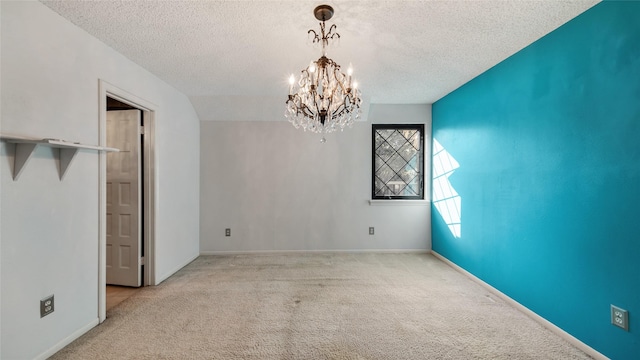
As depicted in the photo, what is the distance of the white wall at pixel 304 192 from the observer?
414 cm

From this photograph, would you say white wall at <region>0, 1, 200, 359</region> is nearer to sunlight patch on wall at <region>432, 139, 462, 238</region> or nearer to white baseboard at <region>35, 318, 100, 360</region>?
white baseboard at <region>35, 318, 100, 360</region>

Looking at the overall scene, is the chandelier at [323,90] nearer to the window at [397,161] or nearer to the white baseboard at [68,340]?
the white baseboard at [68,340]

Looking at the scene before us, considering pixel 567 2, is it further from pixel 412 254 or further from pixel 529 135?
pixel 412 254

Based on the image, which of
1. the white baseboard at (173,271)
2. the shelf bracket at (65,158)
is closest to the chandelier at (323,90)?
the shelf bracket at (65,158)

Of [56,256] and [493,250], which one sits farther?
[493,250]

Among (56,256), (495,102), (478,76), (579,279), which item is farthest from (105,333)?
(478,76)

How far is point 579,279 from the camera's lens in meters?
1.91

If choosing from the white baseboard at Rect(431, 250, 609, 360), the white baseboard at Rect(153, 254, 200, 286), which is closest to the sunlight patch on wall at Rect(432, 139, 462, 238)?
the white baseboard at Rect(431, 250, 609, 360)

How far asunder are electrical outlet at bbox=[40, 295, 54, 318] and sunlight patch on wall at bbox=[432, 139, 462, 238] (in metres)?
3.98

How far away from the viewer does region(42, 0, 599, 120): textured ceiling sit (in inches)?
70.4

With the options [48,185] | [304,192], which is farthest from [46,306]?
[304,192]

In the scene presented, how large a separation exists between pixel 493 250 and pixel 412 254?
1435mm

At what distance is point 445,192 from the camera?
3.74 meters

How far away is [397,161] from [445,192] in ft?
2.91
